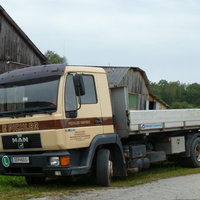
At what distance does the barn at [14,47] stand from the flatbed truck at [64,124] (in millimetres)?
11468

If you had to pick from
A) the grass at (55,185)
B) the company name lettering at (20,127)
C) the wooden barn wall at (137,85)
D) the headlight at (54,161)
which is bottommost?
the grass at (55,185)

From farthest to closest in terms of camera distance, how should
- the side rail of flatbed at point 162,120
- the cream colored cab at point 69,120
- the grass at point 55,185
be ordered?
the side rail of flatbed at point 162,120, the cream colored cab at point 69,120, the grass at point 55,185

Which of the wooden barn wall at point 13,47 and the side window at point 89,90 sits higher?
the wooden barn wall at point 13,47

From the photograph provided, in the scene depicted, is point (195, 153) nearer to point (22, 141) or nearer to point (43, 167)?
point (43, 167)

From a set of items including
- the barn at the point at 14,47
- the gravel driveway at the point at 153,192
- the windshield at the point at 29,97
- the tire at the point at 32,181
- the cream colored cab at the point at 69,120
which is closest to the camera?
the gravel driveway at the point at 153,192

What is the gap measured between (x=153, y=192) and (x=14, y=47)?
15.4 metres

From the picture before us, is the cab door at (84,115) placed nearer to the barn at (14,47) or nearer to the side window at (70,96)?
the side window at (70,96)

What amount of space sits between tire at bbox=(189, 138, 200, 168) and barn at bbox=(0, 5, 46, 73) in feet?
35.6

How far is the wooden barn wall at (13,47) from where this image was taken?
67.4 ft

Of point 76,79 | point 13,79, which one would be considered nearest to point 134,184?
point 76,79

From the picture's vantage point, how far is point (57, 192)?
7.94 metres

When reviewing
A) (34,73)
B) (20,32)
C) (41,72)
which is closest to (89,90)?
(41,72)

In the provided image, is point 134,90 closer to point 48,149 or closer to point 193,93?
point 48,149

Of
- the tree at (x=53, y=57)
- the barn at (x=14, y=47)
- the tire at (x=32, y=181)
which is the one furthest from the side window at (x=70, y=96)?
the tree at (x=53, y=57)
